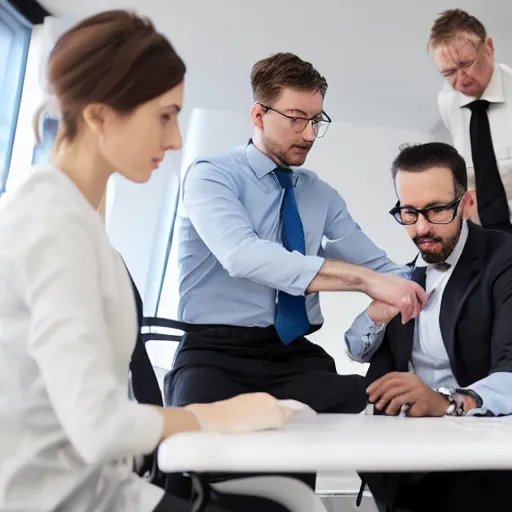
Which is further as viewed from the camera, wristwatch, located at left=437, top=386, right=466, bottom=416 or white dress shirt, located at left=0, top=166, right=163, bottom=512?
wristwatch, located at left=437, top=386, right=466, bottom=416

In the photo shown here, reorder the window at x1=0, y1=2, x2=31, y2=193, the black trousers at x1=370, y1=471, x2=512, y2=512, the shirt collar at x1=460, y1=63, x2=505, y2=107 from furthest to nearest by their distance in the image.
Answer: the shirt collar at x1=460, y1=63, x2=505, y2=107 < the window at x1=0, y1=2, x2=31, y2=193 < the black trousers at x1=370, y1=471, x2=512, y2=512

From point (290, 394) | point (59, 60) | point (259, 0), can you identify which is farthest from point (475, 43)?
point (59, 60)

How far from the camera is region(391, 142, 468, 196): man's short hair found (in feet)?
6.31

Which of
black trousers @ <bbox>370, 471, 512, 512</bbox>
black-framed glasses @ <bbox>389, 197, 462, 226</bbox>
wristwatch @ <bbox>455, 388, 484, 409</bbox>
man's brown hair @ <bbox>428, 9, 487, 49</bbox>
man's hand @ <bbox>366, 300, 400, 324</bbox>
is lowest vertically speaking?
black trousers @ <bbox>370, 471, 512, 512</bbox>

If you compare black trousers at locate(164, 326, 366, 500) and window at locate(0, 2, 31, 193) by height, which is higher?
window at locate(0, 2, 31, 193)

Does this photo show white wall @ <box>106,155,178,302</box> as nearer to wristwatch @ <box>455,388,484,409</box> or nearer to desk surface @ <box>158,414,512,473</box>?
wristwatch @ <box>455,388,484,409</box>

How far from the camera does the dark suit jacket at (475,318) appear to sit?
1.64m

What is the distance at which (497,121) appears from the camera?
7.54 feet

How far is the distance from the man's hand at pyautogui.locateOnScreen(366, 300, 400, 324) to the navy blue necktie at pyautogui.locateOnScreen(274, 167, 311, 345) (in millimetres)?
188

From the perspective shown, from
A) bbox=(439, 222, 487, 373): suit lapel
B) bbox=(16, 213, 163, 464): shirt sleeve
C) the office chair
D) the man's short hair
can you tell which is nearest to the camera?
bbox=(16, 213, 163, 464): shirt sleeve

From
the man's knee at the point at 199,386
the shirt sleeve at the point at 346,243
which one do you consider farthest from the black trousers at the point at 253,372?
the shirt sleeve at the point at 346,243

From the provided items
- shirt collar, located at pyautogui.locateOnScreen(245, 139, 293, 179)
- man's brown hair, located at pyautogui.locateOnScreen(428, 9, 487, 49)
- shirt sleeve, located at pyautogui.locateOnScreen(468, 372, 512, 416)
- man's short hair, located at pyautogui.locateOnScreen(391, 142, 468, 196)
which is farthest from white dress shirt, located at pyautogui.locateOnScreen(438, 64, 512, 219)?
shirt sleeve, located at pyautogui.locateOnScreen(468, 372, 512, 416)

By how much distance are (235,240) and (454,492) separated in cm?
80

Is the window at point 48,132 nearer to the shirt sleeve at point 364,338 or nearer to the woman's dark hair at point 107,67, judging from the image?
the woman's dark hair at point 107,67
